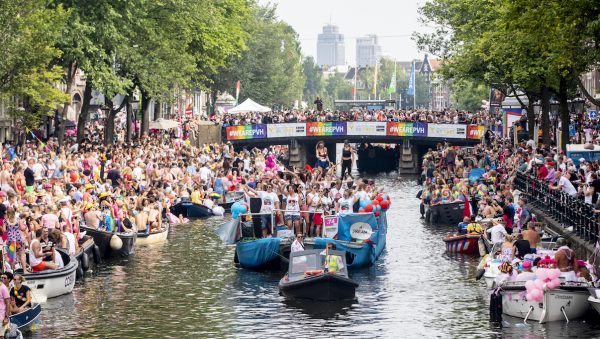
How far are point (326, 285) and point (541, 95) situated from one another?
3311 centimetres

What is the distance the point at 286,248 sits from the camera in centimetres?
4116

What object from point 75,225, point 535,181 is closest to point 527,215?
point 535,181

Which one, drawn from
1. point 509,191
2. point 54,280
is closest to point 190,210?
point 509,191

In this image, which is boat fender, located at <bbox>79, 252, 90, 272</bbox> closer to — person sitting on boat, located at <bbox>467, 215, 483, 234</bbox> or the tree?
person sitting on boat, located at <bbox>467, 215, 483, 234</bbox>

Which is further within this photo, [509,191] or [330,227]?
[509,191]

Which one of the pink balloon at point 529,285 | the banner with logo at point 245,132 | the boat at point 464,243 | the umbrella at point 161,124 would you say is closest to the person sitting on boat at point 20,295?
the pink balloon at point 529,285

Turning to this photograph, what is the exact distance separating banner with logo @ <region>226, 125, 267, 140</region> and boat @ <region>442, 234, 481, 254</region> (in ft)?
152

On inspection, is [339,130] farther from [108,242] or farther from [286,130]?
[108,242]

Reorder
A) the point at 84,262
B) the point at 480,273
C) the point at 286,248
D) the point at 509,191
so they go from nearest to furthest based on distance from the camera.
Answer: the point at 480,273, the point at 84,262, the point at 286,248, the point at 509,191

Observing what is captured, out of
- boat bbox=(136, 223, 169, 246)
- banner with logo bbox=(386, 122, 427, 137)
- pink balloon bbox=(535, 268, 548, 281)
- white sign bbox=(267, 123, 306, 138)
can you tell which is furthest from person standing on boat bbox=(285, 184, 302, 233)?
banner with logo bbox=(386, 122, 427, 137)

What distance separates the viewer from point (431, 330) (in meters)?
32.5

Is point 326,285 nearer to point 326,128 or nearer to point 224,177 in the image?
point 224,177

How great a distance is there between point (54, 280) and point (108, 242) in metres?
8.46

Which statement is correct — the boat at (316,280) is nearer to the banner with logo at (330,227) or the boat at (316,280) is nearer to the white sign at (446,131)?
the banner with logo at (330,227)
